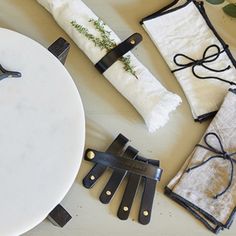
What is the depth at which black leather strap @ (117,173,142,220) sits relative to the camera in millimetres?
807

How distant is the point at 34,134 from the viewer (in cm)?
79

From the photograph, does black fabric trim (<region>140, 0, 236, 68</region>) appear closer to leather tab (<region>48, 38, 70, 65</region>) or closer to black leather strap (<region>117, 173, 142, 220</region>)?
leather tab (<region>48, 38, 70, 65</region>)

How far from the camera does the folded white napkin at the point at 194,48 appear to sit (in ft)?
3.01

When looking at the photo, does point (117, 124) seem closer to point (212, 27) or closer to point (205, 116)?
point (205, 116)

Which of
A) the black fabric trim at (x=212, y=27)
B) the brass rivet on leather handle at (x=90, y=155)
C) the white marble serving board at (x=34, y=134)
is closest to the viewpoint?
the white marble serving board at (x=34, y=134)

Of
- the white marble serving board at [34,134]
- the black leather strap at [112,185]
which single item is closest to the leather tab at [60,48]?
the white marble serving board at [34,134]

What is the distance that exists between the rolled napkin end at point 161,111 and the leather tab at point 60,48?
0.21 meters

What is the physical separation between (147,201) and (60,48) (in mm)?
353

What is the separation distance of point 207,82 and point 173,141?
0.15 meters

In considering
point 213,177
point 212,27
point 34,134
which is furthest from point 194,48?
point 34,134

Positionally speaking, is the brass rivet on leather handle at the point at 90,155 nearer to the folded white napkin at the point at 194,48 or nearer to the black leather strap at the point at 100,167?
the black leather strap at the point at 100,167

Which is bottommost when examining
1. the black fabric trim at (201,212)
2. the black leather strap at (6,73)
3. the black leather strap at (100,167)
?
the black fabric trim at (201,212)

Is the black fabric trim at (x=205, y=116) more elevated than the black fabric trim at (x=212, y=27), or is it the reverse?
the black fabric trim at (x=212, y=27)

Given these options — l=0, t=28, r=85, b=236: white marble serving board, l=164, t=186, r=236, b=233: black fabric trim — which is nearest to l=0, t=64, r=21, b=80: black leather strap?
l=0, t=28, r=85, b=236: white marble serving board
